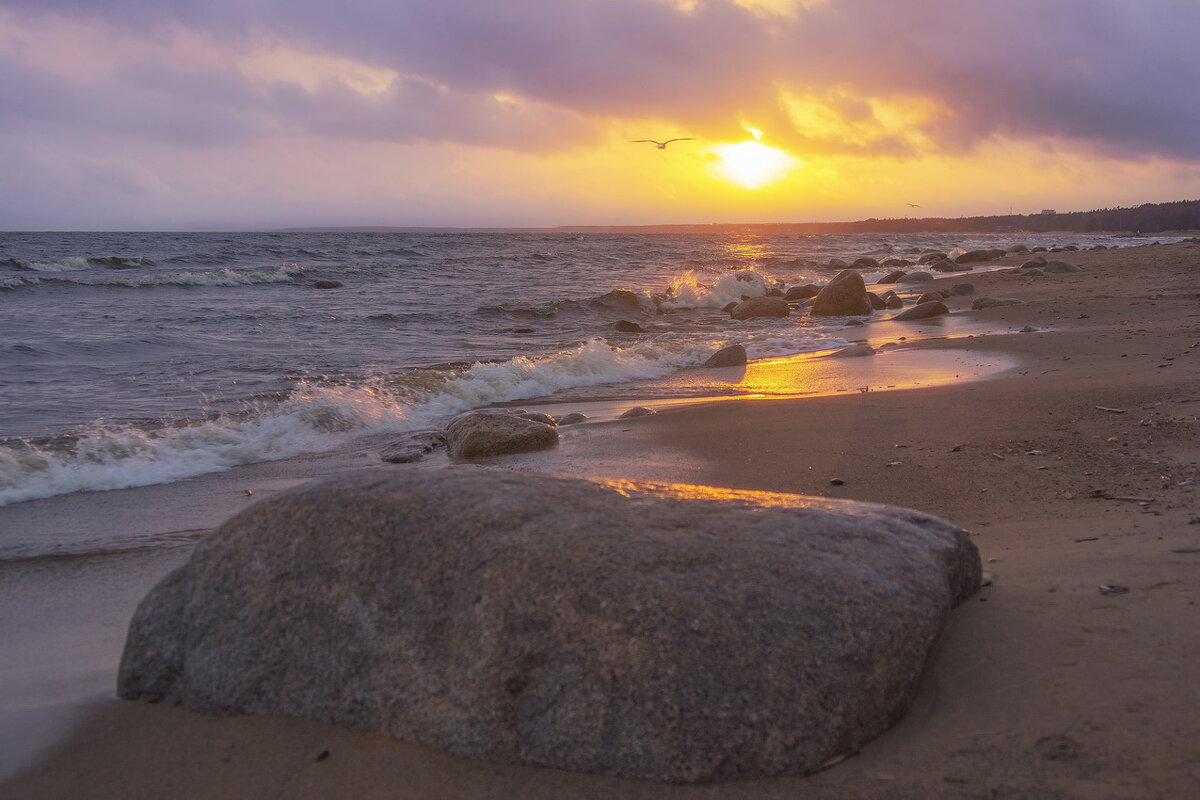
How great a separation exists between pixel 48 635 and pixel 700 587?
9.45 ft

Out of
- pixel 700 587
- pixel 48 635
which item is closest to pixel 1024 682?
pixel 700 587

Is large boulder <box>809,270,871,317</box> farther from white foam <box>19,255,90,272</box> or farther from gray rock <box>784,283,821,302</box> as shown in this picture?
white foam <box>19,255,90,272</box>

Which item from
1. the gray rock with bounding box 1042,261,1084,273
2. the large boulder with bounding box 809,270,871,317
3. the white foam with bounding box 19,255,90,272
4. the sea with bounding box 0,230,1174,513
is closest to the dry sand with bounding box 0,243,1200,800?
the sea with bounding box 0,230,1174,513


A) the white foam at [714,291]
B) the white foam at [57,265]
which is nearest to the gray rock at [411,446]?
the white foam at [714,291]

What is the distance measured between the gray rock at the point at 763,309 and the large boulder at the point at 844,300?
0.79 m

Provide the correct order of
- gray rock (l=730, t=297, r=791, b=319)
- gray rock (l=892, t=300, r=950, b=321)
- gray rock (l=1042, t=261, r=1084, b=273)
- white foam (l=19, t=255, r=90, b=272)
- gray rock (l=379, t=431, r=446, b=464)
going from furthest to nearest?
white foam (l=19, t=255, r=90, b=272) < gray rock (l=1042, t=261, r=1084, b=273) < gray rock (l=730, t=297, r=791, b=319) < gray rock (l=892, t=300, r=950, b=321) < gray rock (l=379, t=431, r=446, b=464)

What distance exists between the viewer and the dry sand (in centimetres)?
214

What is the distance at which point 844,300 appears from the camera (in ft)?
62.5

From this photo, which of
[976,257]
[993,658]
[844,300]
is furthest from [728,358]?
[976,257]

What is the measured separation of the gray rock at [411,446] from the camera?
6.76 meters

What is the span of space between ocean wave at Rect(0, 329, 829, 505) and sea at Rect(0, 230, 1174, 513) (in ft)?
0.07

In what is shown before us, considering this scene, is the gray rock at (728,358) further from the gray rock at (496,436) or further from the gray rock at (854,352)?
the gray rock at (496,436)

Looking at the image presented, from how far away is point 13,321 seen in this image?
16500mm

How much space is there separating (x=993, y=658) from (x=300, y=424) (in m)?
6.54
